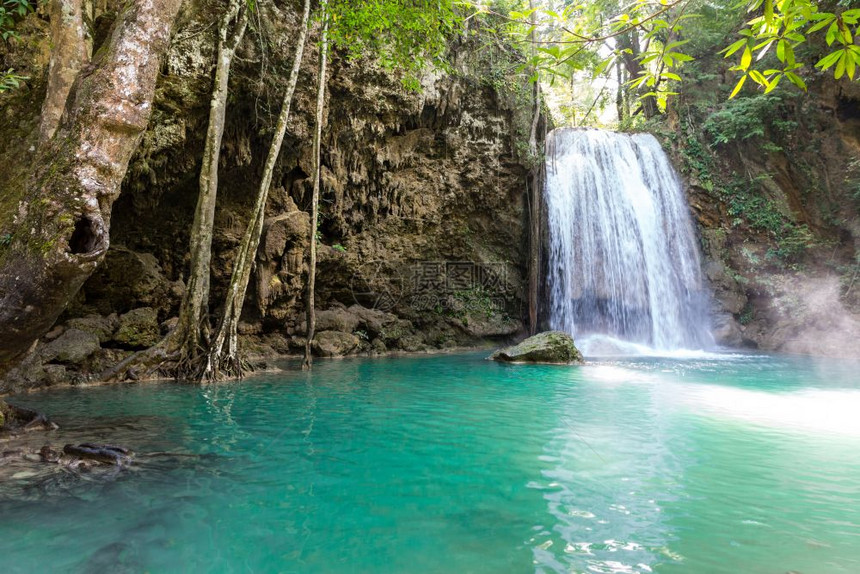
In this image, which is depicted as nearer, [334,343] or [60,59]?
[60,59]

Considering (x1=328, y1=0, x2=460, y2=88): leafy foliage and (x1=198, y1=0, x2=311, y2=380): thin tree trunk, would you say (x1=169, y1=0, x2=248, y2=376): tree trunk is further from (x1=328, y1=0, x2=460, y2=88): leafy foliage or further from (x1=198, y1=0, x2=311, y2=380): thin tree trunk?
(x1=328, y1=0, x2=460, y2=88): leafy foliage

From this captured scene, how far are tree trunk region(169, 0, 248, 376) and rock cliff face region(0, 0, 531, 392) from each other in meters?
1.09

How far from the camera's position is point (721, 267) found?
1594 cm

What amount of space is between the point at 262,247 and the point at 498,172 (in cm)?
819

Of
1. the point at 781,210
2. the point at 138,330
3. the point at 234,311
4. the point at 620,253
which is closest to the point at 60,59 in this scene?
the point at 234,311

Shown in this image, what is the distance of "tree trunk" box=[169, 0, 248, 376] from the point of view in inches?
305

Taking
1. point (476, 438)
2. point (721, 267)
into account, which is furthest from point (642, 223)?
point (476, 438)

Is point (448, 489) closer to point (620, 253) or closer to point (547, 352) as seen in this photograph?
point (547, 352)

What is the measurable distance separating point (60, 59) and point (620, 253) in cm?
1474

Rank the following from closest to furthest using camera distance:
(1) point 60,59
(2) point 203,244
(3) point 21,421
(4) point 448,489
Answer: (4) point 448,489, (1) point 60,59, (3) point 21,421, (2) point 203,244

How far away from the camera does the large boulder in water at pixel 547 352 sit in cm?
1023

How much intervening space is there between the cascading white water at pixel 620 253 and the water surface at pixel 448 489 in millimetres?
9199

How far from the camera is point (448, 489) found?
2.88 metres

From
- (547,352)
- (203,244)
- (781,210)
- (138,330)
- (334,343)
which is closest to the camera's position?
(203,244)
